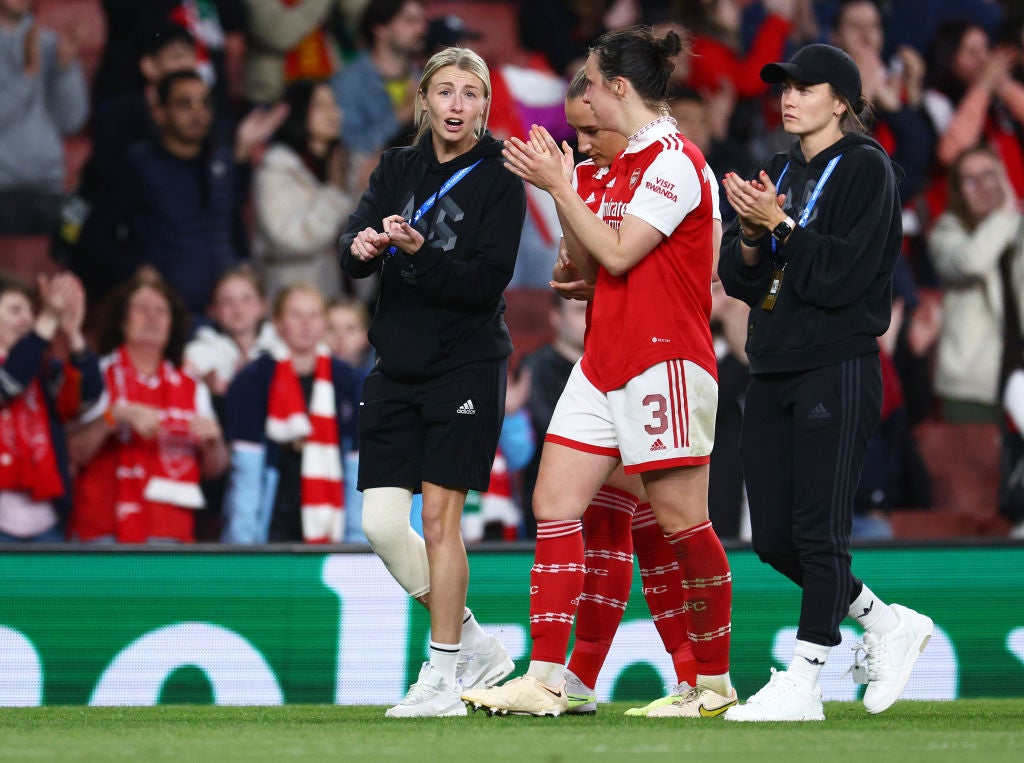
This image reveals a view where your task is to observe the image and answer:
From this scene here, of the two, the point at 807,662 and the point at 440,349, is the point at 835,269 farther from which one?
the point at 440,349

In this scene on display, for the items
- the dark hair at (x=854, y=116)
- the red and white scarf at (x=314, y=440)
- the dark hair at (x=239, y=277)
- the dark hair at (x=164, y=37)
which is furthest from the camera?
the dark hair at (x=164, y=37)

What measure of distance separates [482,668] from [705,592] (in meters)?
1.02

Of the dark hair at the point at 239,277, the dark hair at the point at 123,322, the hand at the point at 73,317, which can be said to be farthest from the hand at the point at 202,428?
the dark hair at the point at 239,277

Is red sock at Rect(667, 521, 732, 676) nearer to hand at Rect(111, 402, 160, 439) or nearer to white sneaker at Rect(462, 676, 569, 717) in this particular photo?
white sneaker at Rect(462, 676, 569, 717)

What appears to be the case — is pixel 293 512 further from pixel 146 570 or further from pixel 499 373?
pixel 499 373

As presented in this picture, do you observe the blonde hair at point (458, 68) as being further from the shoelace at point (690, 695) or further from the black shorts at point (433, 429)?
the shoelace at point (690, 695)

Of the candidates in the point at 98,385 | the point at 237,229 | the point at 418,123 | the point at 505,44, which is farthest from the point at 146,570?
the point at 505,44

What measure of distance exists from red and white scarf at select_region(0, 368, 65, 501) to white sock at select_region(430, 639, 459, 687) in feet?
10.0

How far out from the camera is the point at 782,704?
5078 millimetres

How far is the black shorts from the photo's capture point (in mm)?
5445

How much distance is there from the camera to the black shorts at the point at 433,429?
5445mm

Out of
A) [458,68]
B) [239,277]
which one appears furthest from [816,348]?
[239,277]

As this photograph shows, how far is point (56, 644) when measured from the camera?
6578 mm

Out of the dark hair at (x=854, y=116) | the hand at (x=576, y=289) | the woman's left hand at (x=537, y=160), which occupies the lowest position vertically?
the hand at (x=576, y=289)
